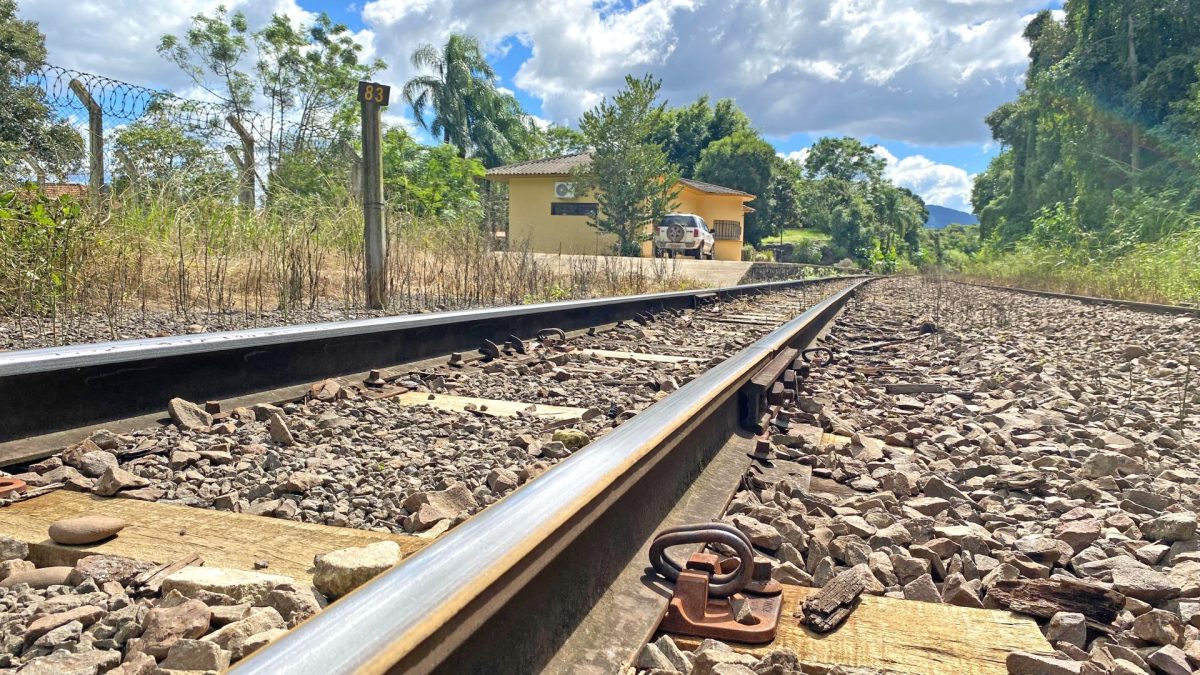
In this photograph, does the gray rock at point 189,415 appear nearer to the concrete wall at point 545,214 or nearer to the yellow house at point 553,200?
the yellow house at point 553,200

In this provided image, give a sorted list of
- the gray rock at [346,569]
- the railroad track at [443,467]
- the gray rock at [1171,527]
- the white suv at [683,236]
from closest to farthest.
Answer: the railroad track at [443,467] < the gray rock at [346,569] < the gray rock at [1171,527] < the white suv at [683,236]

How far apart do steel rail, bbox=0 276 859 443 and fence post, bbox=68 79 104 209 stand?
9.99 ft

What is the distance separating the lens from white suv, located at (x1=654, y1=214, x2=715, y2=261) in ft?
97.1

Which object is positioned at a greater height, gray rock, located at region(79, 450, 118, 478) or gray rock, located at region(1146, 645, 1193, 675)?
gray rock, located at region(79, 450, 118, 478)

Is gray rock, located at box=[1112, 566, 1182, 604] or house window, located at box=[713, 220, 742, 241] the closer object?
gray rock, located at box=[1112, 566, 1182, 604]

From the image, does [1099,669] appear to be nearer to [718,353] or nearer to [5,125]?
[718,353]

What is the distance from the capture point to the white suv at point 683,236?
2959 cm

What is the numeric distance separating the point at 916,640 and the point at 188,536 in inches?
58.8

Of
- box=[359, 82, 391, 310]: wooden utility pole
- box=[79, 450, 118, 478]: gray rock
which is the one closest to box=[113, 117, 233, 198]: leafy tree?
box=[359, 82, 391, 310]: wooden utility pole

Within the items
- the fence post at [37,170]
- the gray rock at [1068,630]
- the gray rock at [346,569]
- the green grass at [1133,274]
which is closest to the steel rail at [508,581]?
the gray rock at [346,569]

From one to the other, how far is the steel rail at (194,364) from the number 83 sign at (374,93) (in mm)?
2247

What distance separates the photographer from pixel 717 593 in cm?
148

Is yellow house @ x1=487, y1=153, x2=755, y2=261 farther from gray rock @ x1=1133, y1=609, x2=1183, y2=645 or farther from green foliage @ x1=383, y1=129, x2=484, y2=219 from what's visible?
gray rock @ x1=1133, y1=609, x2=1183, y2=645

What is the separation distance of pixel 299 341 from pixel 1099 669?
10.0ft
